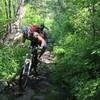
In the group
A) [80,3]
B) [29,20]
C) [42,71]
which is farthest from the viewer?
[29,20]

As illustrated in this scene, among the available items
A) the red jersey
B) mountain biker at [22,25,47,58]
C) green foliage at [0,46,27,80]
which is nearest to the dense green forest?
green foliage at [0,46,27,80]

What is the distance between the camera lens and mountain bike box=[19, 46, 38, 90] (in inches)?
308

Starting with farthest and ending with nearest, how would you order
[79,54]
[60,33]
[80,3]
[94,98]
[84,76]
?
[60,33] → [80,3] → [79,54] → [84,76] → [94,98]

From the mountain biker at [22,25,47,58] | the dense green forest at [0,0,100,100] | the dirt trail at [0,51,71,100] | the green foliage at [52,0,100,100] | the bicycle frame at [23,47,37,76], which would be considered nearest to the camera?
the green foliage at [52,0,100,100]

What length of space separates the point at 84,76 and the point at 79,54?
0.65m

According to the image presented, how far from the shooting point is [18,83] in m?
7.94

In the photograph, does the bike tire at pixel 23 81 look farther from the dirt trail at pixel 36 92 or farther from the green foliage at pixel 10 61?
the green foliage at pixel 10 61

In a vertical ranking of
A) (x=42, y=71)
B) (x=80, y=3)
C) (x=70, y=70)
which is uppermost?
(x=80, y=3)

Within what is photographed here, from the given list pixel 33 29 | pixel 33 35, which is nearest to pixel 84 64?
pixel 33 35

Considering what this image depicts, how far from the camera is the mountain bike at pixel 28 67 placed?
7816mm

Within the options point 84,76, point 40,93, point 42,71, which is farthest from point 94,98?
point 42,71

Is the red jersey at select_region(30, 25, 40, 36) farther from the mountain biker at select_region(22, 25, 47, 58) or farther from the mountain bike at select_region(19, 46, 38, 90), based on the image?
the mountain bike at select_region(19, 46, 38, 90)

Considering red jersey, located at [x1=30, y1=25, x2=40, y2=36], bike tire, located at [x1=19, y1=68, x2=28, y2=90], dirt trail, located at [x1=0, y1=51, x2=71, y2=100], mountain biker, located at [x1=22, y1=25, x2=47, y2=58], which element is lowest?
dirt trail, located at [x1=0, y1=51, x2=71, y2=100]

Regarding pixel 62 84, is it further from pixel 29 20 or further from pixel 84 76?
pixel 29 20
